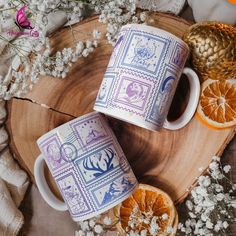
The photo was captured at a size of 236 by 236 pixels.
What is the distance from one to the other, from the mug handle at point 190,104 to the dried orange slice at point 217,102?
0.02 m

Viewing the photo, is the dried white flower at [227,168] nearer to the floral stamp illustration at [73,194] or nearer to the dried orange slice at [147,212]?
the dried orange slice at [147,212]

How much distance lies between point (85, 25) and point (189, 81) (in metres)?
0.25

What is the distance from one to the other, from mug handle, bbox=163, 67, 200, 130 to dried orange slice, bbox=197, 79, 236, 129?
0.06 feet

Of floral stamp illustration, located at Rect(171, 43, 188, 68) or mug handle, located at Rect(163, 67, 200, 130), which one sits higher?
floral stamp illustration, located at Rect(171, 43, 188, 68)

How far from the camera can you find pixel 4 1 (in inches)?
39.9

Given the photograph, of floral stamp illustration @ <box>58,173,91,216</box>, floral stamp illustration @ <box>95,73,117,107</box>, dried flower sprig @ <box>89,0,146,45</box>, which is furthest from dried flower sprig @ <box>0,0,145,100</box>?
floral stamp illustration @ <box>58,173,91,216</box>

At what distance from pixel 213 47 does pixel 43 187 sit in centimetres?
44

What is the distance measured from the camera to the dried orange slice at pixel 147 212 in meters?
0.95

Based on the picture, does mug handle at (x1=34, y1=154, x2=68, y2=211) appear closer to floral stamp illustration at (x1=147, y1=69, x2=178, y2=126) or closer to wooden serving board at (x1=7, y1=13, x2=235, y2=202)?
wooden serving board at (x1=7, y1=13, x2=235, y2=202)

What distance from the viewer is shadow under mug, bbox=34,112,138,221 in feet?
2.91

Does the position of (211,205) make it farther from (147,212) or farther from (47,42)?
(47,42)

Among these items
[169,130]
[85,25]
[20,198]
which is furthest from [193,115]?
[20,198]

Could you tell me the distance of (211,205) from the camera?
0.96m

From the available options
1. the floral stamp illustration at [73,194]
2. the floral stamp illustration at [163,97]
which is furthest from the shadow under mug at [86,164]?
the floral stamp illustration at [163,97]
